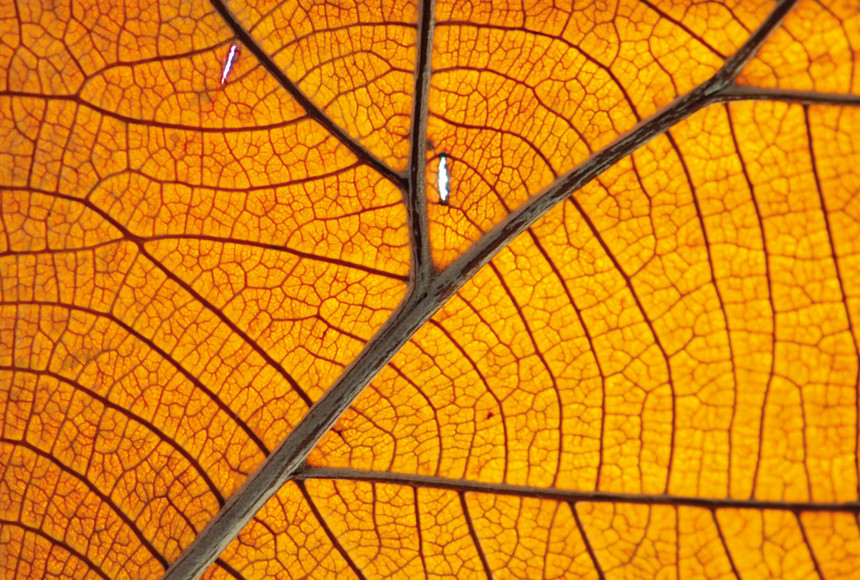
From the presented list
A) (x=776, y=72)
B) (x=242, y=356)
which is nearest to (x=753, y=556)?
(x=776, y=72)

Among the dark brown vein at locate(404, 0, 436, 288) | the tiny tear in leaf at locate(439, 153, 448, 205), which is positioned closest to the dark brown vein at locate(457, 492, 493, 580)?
the dark brown vein at locate(404, 0, 436, 288)

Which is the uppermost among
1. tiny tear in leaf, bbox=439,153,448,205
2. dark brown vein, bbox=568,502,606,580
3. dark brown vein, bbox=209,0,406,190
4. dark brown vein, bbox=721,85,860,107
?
dark brown vein, bbox=721,85,860,107

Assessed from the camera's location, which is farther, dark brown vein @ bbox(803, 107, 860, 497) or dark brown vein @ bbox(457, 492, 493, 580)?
dark brown vein @ bbox(457, 492, 493, 580)

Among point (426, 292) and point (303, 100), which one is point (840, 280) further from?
point (303, 100)

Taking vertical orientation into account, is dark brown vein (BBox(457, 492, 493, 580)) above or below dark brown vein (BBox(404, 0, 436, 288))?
below

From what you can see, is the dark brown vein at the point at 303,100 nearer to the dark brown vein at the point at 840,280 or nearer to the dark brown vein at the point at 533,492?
the dark brown vein at the point at 533,492

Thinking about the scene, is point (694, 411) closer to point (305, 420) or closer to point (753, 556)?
point (753, 556)

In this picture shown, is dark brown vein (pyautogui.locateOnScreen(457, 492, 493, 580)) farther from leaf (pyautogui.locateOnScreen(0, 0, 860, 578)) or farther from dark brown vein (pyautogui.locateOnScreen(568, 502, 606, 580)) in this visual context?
dark brown vein (pyautogui.locateOnScreen(568, 502, 606, 580))

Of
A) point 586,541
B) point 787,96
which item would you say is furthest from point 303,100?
point 586,541
